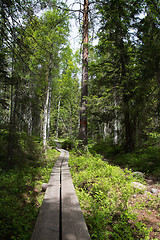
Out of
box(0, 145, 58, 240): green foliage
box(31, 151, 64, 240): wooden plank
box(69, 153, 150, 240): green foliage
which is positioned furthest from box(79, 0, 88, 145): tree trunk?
box(31, 151, 64, 240): wooden plank

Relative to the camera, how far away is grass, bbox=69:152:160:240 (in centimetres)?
247

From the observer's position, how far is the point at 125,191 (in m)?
3.68

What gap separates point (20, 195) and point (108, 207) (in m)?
2.99

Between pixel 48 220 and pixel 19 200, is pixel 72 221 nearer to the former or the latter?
pixel 48 220

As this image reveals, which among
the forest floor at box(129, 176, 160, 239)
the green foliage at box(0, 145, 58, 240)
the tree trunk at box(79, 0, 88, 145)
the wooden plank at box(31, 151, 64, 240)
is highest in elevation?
the tree trunk at box(79, 0, 88, 145)

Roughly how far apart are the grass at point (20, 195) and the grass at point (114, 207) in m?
1.31

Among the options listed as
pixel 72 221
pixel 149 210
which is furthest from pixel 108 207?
pixel 72 221

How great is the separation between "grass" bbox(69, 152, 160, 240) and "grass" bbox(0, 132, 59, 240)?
4.28 feet

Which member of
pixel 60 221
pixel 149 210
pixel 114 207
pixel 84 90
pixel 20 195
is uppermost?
pixel 84 90

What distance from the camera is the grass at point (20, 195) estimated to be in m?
2.73

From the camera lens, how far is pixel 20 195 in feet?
14.4

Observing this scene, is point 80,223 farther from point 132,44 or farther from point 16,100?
point 132,44

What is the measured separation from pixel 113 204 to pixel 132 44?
8.59 m

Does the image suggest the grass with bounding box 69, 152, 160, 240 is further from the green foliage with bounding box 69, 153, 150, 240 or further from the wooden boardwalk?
the wooden boardwalk
